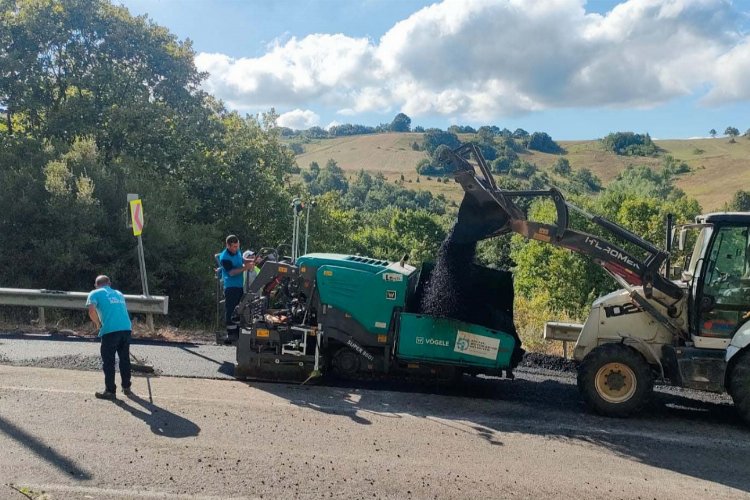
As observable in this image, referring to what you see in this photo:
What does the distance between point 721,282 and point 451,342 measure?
3.17m

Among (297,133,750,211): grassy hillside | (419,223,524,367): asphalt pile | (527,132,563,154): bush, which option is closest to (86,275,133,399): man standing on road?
(419,223,524,367): asphalt pile

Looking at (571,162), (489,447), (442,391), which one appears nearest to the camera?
(489,447)

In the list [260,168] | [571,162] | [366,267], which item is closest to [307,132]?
[571,162]

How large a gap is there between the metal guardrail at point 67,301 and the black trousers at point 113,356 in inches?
148

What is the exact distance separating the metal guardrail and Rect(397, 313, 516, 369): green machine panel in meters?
5.34

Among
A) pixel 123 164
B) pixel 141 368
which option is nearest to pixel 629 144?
pixel 123 164

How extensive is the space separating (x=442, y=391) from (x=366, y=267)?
1870 mm

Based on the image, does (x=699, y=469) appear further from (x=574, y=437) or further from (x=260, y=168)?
(x=260, y=168)

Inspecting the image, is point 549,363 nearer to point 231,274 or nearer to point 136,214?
point 231,274

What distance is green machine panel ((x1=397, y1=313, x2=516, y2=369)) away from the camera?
302 inches

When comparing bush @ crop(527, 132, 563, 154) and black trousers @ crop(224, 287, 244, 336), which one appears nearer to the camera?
black trousers @ crop(224, 287, 244, 336)

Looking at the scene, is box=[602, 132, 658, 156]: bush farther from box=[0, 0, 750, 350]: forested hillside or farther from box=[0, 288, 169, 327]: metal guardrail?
box=[0, 288, 169, 327]: metal guardrail

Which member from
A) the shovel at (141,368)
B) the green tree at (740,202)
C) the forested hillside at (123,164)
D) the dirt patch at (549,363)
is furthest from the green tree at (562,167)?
the shovel at (141,368)

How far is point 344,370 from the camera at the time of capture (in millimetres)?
8188
